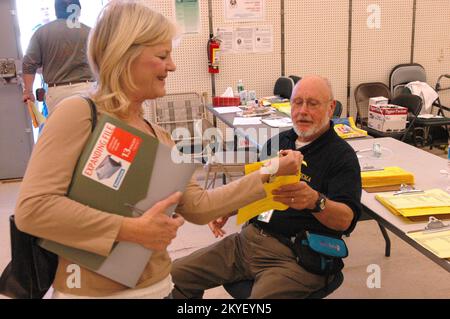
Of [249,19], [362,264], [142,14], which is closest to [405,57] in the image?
[249,19]

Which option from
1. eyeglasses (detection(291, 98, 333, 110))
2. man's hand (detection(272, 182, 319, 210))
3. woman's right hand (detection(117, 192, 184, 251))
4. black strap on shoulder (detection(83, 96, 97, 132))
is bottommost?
man's hand (detection(272, 182, 319, 210))

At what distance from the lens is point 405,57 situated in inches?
239

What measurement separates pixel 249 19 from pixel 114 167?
4622 millimetres

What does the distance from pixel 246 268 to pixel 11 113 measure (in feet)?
13.1

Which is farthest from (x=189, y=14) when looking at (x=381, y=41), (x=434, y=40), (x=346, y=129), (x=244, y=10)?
(x=434, y=40)

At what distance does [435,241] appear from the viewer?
1.70 meters

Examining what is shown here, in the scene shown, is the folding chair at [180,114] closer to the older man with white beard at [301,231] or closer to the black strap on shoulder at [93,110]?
the older man with white beard at [301,231]

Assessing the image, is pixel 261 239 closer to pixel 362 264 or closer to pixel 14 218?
pixel 14 218

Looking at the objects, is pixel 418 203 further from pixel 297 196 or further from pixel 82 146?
pixel 82 146

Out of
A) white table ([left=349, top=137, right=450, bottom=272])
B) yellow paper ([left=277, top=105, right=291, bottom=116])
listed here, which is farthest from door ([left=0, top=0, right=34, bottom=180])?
white table ([left=349, top=137, right=450, bottom=272])

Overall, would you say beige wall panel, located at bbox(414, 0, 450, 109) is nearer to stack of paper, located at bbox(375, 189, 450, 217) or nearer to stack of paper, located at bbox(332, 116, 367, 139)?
stack of paper, located at bbox(332, 116, 367, 139)

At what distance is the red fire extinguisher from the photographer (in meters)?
5.31

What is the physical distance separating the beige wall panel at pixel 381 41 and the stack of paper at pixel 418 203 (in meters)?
4.06

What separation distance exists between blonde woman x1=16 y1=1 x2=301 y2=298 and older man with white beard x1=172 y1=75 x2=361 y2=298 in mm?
711
